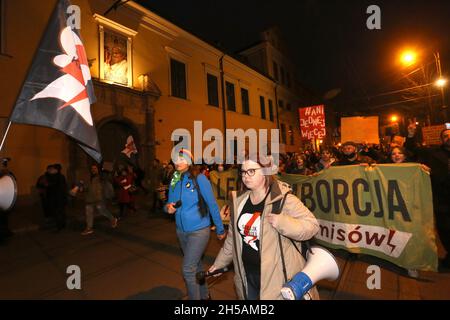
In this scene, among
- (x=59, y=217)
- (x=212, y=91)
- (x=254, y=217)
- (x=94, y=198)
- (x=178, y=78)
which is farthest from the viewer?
(x=212, y=91)

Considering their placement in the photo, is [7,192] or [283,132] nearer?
[7,192]

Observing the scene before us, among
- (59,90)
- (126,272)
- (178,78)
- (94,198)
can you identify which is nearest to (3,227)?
(94,198)

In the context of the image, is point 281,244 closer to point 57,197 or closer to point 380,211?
point 380,211

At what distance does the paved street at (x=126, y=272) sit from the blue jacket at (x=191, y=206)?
109cm

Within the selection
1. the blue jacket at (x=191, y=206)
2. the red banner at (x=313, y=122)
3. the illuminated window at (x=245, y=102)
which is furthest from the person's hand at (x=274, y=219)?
the illuminated window at (x=245, y=102)

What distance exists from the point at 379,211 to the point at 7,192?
15.1 feet

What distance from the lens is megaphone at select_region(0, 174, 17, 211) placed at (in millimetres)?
2223

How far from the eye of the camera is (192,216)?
2.87m

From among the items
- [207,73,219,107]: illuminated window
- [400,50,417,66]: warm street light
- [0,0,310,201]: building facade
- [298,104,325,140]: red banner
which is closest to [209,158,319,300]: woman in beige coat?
[0,0,310,201]: building facade

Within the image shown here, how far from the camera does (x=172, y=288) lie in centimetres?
353

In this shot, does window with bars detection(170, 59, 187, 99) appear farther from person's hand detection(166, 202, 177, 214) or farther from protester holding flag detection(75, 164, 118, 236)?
person's hand detection(166, 202, 177, 214)

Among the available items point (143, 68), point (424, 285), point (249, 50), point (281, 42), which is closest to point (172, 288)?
point (424, 285)

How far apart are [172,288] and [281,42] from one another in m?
32.0
